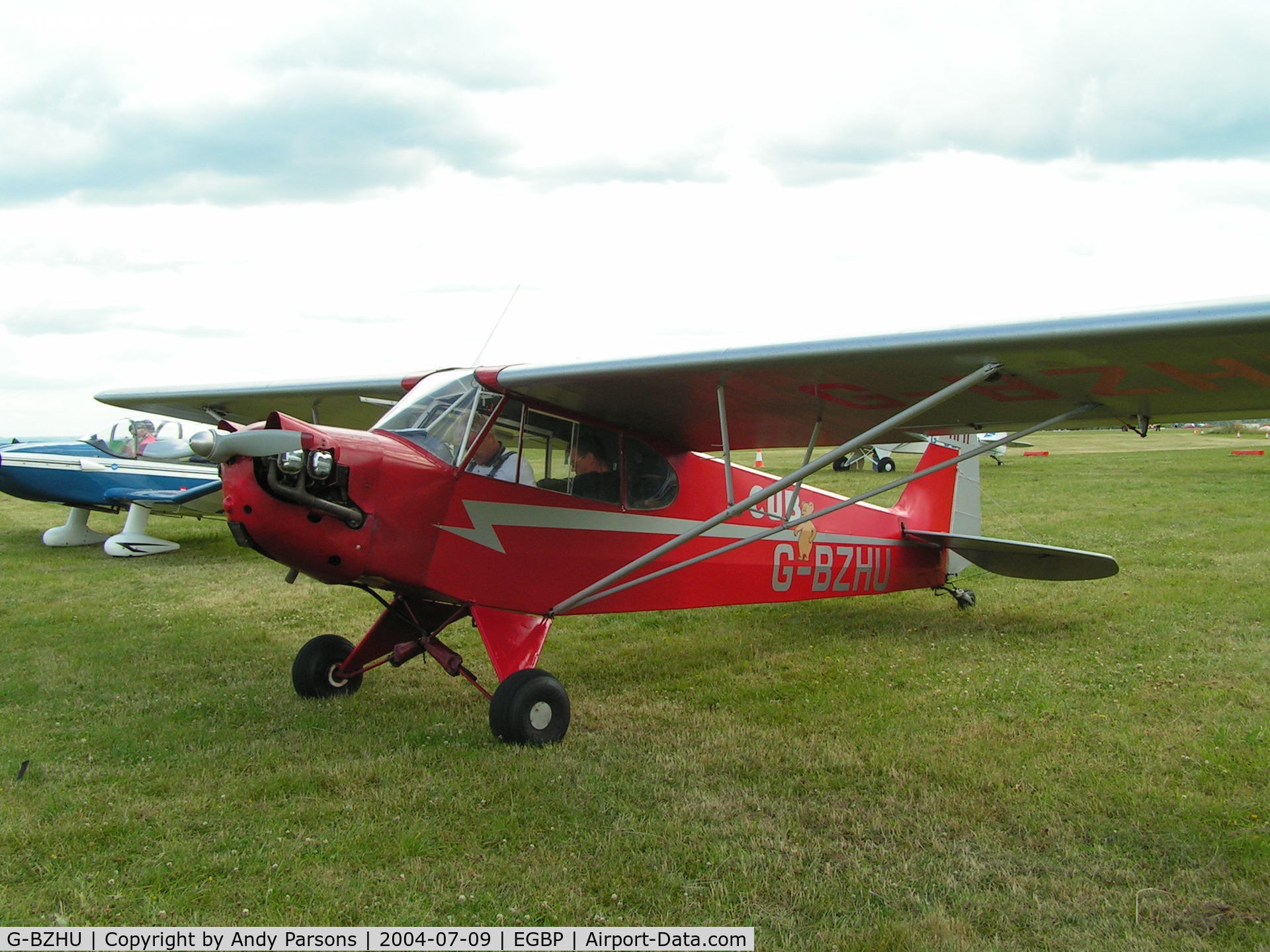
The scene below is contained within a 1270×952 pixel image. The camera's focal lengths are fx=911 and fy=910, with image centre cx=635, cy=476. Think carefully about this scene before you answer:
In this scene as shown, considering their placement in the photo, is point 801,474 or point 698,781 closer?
point 698,781

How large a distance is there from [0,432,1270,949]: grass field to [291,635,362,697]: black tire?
0.51 ft

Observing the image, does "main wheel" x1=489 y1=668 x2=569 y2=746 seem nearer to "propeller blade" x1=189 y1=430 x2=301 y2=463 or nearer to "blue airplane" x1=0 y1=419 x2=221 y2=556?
"propeller blade" x1=189 y1=430 x2=301 y2=463

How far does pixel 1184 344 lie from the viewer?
171 inches

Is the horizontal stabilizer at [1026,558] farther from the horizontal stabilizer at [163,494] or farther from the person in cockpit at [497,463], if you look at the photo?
the horizontal stabilizer at [163,494]

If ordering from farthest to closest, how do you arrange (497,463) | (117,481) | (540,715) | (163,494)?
(117,481)
(163,494)
(497,463)
(540,715)

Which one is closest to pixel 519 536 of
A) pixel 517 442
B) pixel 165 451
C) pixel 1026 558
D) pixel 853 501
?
pixel 517 442

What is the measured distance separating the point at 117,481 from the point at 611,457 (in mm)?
10843

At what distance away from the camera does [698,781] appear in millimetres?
4727

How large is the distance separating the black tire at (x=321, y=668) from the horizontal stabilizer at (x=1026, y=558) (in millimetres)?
5497

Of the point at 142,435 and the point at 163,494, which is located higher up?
the point at 142,435

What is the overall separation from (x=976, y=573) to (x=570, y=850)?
8482mm

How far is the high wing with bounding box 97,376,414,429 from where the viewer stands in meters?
8.14

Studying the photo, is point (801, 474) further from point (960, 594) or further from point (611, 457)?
point (960, 594)

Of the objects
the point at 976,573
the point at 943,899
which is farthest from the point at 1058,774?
the point at 976,573
